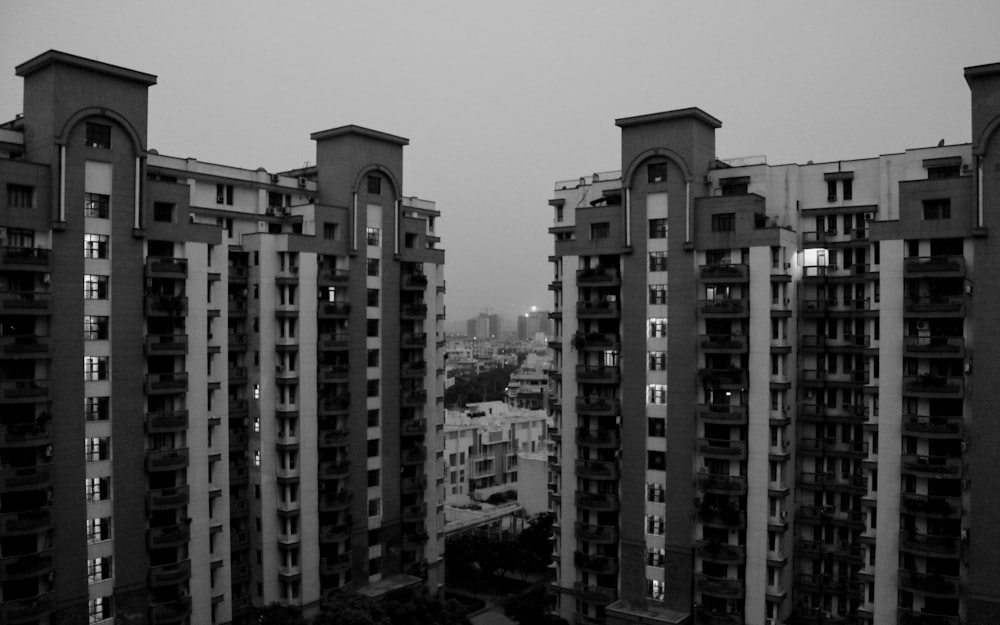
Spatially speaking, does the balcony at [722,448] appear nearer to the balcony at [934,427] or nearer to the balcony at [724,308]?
the balcony at [724,308]

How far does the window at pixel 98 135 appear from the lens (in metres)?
46.0

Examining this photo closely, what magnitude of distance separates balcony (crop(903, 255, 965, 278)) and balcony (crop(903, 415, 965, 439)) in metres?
7.89

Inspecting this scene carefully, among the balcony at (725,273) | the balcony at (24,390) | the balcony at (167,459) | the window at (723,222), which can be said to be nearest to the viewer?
the balcony at (24,390)

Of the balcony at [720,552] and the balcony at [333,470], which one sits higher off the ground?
the balcony at [333,470]

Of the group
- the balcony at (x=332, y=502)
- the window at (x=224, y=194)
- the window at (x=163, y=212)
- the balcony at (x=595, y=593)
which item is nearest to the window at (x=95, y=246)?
the window at (x=163, y=212)

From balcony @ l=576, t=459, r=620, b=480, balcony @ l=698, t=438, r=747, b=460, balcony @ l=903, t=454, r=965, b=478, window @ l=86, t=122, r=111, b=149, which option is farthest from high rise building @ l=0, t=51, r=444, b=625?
balcony @ l=903, t=454, r=965, b=478

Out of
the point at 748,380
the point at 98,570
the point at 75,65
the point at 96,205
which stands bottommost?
the point at 98,570

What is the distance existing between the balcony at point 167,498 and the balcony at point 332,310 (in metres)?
15.0

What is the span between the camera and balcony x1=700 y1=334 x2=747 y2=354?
52656mm

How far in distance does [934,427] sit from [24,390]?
160ft

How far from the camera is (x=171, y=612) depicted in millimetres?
48156

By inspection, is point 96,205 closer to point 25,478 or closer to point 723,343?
point 25,478

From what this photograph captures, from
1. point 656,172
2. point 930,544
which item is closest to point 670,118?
point 656,172

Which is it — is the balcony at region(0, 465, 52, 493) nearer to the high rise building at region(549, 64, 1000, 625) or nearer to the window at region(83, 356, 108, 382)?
the window at region(83, 356, 108, 382)
